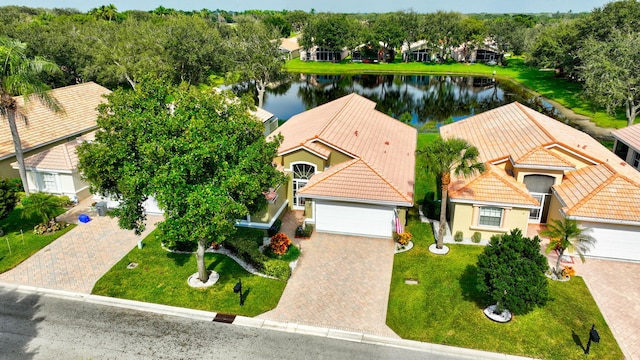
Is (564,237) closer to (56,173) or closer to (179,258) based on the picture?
(179,258)

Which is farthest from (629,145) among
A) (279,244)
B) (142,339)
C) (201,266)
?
(142,339)

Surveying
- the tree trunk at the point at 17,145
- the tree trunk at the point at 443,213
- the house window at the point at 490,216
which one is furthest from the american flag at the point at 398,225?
the tree trunk at the point at 17,145

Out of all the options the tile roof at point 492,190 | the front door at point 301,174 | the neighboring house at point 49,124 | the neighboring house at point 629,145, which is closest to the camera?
the tile roof at point 492,190

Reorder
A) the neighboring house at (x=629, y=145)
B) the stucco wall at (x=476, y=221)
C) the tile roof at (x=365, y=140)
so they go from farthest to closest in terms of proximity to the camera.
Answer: the neighboring house at (x=629, y=145) → the tile roof at (x=365, y=140) → the stucco wall at (x=476, y=221)

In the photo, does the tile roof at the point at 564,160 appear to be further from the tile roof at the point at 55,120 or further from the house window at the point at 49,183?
the tile roof at the point at 55,120

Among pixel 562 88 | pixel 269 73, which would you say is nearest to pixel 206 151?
pixel 269 73

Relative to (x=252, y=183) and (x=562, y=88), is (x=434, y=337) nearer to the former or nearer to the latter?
(x=252, y=183)

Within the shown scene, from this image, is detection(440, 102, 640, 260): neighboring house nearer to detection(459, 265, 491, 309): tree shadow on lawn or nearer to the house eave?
the house eave
